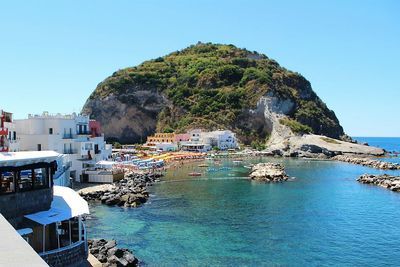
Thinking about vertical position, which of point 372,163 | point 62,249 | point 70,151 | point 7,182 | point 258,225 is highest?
point 70,151

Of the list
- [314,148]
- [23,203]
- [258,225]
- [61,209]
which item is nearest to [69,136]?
[258,225]

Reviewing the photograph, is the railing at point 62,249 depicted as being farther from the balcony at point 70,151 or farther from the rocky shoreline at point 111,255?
the balcony at point 70,151

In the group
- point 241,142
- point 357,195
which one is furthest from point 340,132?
point 357,195

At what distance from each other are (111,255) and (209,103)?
136 metres

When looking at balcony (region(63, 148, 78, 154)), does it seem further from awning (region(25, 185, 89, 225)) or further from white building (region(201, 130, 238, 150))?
white building (region(201, 130, 238, 150))

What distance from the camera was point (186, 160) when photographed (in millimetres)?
105125

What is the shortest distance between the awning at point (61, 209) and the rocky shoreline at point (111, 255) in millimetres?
6034

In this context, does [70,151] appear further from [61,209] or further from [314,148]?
[314,148]

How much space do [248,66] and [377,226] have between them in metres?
149

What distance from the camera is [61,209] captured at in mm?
18484

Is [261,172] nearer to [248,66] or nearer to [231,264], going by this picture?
[231,264]

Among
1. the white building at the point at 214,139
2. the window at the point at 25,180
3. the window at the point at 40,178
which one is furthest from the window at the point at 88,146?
the white building at the point at 214,139

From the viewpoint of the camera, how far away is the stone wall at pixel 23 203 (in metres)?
16.3

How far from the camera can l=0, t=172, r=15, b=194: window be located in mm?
16328
